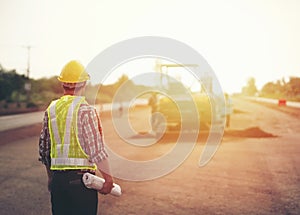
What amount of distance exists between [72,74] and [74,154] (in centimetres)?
68

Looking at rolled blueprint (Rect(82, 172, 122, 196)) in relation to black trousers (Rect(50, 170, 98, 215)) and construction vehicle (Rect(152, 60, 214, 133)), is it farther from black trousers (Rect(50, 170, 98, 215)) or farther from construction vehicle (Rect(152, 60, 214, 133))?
construction vehicle (Rect(152, 60, 214, 133))

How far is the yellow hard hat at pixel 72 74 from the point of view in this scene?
3340 millimetres

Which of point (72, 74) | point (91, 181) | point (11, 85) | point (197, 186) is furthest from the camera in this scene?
point (11, 85)

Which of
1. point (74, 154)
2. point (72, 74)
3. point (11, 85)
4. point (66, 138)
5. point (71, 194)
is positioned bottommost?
point (71, 194)

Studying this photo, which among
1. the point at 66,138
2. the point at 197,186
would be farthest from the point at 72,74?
the point at 197,186

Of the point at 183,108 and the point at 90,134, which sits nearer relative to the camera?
the point at 90,134

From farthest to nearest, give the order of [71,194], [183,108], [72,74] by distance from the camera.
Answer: [183,108]
[72,74]
[71,194]

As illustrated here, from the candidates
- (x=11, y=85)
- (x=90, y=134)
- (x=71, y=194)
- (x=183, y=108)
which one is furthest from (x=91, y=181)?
(x=11, y=85)

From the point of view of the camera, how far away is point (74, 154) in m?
3.16

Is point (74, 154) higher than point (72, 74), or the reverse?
point (72, 74)

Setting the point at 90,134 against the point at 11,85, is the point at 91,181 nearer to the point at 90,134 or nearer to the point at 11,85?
the point at 90,134

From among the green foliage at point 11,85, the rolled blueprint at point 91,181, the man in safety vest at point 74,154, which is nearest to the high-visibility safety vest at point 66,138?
the man in safety vest at point 74,154

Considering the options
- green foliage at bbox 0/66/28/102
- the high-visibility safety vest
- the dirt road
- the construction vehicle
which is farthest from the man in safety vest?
green foliage at bbox 0/66/28/102

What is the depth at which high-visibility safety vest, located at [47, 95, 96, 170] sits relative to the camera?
3.15 metres
